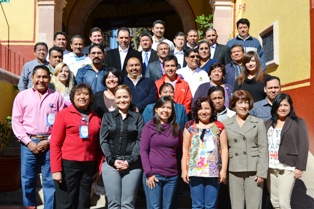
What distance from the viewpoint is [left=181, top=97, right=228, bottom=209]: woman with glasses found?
4.38 meters

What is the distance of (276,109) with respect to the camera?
4.71 m

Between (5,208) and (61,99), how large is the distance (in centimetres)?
144

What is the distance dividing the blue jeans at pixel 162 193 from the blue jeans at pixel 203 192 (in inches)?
8.8

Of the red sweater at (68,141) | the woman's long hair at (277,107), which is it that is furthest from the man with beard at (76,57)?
the woman's long hair at (277,107)

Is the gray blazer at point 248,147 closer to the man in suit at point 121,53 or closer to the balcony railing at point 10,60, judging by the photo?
the man in suit at point 121,53

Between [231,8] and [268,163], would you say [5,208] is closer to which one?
[268,163]

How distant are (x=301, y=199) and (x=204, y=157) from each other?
201 centimetres

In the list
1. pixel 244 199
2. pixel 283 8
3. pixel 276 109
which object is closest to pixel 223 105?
pixel 276 109

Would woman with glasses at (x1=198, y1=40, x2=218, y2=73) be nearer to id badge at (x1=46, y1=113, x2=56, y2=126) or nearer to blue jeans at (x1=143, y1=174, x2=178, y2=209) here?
blue jeans at (x1=143, y1=174, x2=178, y2=209)

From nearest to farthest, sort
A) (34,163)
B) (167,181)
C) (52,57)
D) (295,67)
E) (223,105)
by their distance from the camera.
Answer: (167,181) → (34,163) → (223,105) → (52,57) → (295,67)

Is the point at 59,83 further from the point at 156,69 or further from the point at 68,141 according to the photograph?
the point at 156,69

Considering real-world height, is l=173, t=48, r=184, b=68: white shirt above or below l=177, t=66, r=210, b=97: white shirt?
above

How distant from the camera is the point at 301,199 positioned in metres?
5.62

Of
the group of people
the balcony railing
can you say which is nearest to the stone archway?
the balcony railing
